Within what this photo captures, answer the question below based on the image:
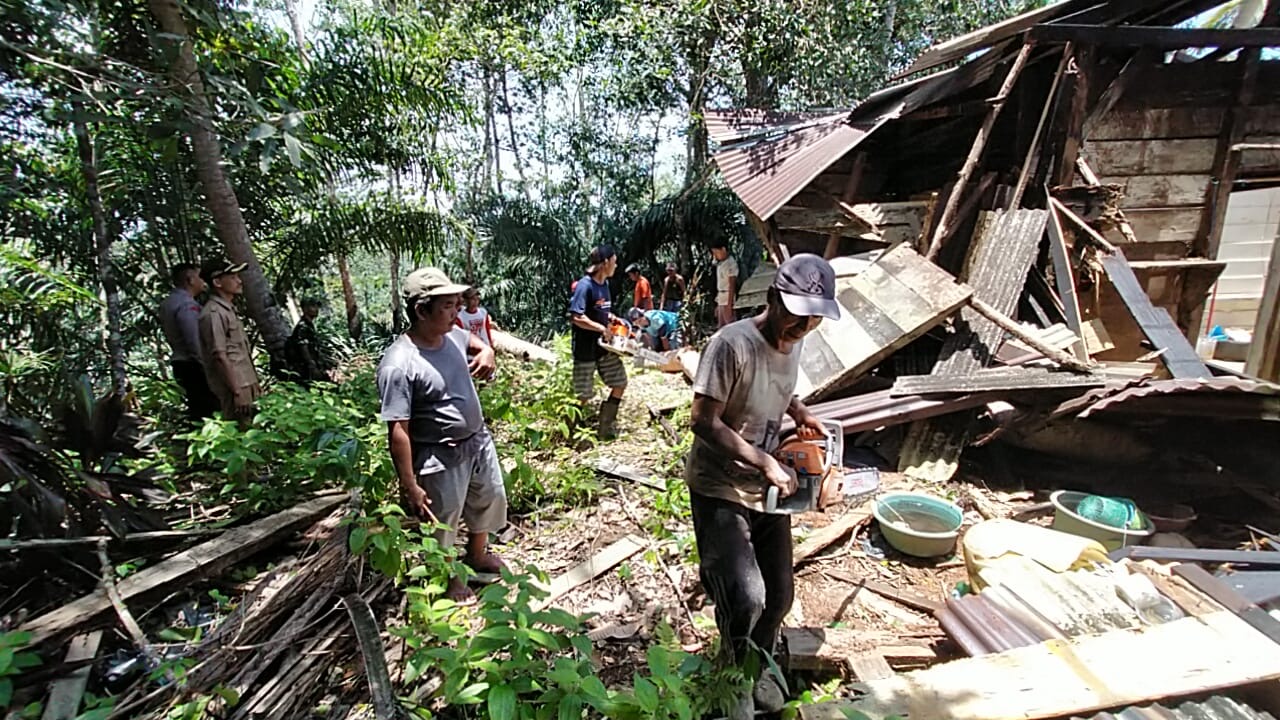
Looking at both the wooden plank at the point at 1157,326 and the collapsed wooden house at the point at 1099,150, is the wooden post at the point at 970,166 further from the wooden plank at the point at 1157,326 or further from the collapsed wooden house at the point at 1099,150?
the wooden plank at the point at 1157,326

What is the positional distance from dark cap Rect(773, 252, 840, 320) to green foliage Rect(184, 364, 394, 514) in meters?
2.56

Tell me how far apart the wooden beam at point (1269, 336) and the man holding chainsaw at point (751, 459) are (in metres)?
3.88

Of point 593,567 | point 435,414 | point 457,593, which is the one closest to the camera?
point 435,414

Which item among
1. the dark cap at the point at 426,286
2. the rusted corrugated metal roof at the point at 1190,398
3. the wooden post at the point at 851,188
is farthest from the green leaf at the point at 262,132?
the wooden post at the point at 851,188

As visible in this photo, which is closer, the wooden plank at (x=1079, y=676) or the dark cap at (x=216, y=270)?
the wooden plank at (x=1079, y=676)

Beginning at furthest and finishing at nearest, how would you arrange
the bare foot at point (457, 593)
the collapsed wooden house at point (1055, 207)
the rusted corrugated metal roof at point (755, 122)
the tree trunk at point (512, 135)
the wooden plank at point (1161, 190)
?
the tree trunk at point (512, 135) → the rusted corrugated metal roof at point (755, 122) → the wooden plank at point (1161, 190) → the collapsed wooden house at point (1055, 207) → the bare foot at point (457, 593)

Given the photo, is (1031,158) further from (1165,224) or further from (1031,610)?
(1031,610)

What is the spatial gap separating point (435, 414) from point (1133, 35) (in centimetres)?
654

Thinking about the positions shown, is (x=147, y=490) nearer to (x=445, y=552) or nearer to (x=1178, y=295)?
(x=445, y=552)

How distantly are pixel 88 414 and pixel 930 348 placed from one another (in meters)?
5.85

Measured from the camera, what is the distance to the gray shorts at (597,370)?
17.4 ft

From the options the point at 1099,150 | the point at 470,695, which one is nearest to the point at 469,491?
the point at 470,695

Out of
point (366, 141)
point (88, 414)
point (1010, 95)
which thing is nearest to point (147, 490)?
point (88, 414)

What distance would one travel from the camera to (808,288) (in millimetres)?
2062
